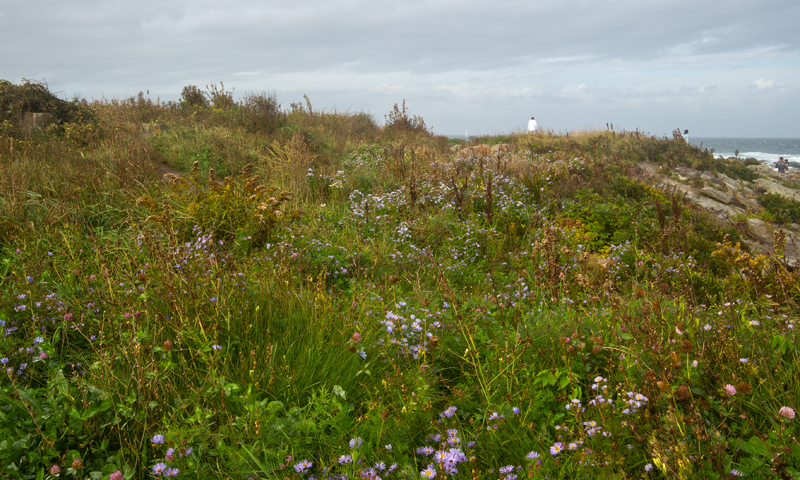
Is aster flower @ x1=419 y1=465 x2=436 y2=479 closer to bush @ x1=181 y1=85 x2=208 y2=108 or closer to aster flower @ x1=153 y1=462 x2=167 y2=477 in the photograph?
aster flower @ x1=153 y1=462 x2=167 y2=477

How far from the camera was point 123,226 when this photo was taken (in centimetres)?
521

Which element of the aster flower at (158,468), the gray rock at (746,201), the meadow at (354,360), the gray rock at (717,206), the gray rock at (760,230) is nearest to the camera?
the aster flower at (158,468)

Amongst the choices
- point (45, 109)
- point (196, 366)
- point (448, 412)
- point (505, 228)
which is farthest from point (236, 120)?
point (448, 412)

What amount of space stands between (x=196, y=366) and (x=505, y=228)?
4.57 meters

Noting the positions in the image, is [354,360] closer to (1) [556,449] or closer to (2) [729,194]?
(1) [556,449]

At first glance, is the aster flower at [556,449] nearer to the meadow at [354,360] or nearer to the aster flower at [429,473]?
the meadow at [354,360]

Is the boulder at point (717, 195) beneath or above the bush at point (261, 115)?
beneath

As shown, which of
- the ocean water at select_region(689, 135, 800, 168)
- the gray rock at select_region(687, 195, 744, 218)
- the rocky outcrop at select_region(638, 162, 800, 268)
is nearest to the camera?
the rocky outcrop at select_region(638, 162, 800, 268)

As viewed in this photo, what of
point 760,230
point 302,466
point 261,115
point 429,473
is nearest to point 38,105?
point 261,115

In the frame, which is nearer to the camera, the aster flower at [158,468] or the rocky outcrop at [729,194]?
the aster flower at [158,468]

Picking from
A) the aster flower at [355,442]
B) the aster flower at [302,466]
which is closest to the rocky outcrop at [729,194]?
the aster flower at [355,442]

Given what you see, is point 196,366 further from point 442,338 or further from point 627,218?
point 627,218

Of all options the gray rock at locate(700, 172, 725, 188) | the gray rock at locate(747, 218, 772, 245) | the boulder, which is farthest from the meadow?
the gray rock at locate(700, 172, 725, 188)

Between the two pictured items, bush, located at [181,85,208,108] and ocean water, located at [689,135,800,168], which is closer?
bush, located at [181,85,208,108]
